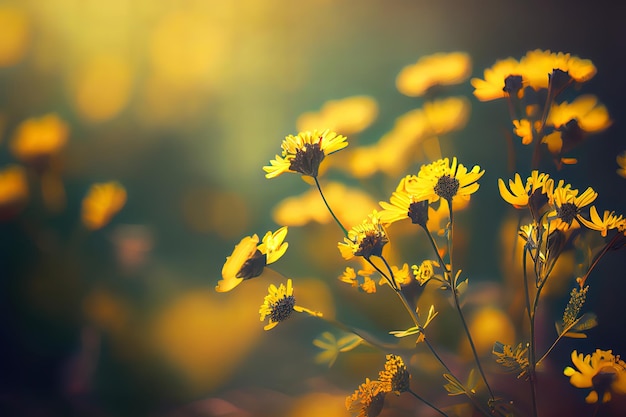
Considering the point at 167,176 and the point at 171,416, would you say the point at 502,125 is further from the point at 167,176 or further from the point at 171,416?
the point at 171,416

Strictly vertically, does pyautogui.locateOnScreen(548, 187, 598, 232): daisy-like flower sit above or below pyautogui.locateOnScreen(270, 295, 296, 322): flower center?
above

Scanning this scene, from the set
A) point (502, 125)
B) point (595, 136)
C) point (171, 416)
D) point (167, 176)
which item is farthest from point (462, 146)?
point (171, 416)

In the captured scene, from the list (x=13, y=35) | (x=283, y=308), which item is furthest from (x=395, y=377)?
(x=13, y=35)

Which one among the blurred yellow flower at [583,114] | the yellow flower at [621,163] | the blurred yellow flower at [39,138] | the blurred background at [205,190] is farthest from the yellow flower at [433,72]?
the blurred yellow flower at [39,138]

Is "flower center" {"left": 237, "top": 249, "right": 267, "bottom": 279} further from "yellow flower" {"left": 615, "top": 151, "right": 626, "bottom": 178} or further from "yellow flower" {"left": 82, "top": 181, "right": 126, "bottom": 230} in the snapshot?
"yellow flower" {"left": 615, "top": 151, "right": 626, "bottom": 178}

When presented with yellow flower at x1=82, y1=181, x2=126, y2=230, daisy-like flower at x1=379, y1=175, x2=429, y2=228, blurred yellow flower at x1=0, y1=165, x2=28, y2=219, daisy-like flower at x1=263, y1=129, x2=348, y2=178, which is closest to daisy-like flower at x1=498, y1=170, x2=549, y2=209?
daisy-like flower at x1=379, y1=175, x2=429, y2=228

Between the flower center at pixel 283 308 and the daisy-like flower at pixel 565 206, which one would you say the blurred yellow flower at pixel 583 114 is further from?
the flower center at pixel 283 308
